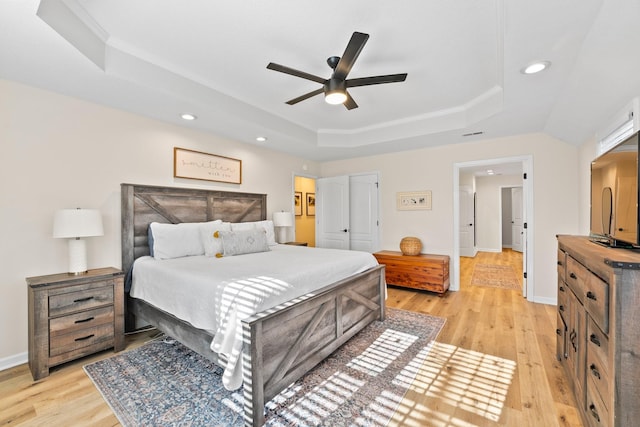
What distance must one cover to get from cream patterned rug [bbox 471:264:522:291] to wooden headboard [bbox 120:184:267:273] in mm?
4319

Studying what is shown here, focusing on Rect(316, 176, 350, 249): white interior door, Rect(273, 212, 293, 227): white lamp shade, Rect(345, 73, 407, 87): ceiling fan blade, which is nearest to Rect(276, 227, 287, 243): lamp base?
Rect(273, 212, 293, 227): white lamp shade

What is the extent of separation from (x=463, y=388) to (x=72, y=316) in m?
3.16

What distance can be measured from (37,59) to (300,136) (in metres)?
2.88

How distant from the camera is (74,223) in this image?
7.85ft

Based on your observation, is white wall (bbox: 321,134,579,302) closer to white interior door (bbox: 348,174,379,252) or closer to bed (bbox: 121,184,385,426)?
white interior door (bbox: 348,174,379,252)

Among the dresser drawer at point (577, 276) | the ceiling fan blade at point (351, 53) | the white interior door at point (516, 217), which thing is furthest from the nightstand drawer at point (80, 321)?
the white interior door at point (516, 217)

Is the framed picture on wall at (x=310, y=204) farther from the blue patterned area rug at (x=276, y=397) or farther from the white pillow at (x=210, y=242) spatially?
the blue patterned area rug at (x=276, y=397)

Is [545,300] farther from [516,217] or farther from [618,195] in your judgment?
[516,217]

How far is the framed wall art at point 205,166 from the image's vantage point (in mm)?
3538

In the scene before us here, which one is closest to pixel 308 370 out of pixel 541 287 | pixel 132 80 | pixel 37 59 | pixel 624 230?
pixel 624 230

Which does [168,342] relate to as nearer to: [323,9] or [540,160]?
[323,9]

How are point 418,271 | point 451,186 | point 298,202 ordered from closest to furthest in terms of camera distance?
point 418,271, point 451,186, point 298,202

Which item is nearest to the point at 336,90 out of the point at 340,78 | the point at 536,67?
the point at 340,78

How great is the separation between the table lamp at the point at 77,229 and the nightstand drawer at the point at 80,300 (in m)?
0.25
